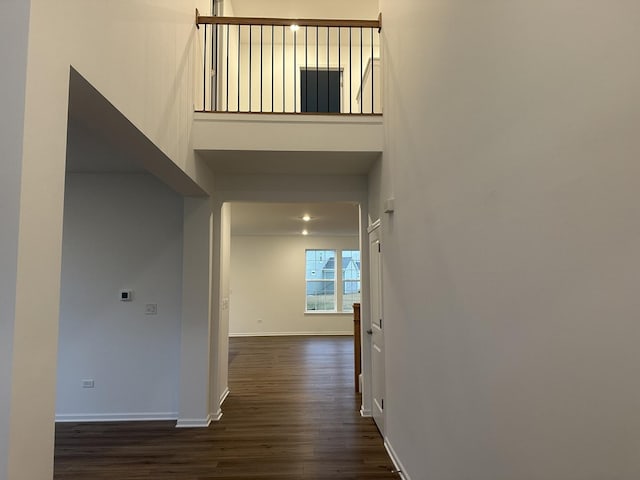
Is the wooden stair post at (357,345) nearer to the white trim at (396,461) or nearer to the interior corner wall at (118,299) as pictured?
the white trim at (396,461)

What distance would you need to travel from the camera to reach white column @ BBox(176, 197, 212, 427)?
3854 mm

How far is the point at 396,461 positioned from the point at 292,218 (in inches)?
203

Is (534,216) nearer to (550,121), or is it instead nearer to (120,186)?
(550,121)

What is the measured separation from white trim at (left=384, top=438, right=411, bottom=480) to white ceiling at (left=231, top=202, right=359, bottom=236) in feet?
9.72

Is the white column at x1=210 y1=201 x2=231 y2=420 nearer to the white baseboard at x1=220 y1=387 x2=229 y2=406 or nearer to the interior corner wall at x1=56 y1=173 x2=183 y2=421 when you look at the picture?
the white baseboard at x1=220 y1=387 x2=229 y2=406

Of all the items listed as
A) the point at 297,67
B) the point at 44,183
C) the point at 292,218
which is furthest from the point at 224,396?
the point at 297,67

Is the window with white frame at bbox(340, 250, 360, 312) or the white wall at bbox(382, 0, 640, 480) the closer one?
the white wall at bbox(382, 0, 640, 480)

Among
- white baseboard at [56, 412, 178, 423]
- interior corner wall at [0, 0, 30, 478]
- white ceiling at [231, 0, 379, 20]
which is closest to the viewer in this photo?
interior corner wall at [0, 0, 30, 478]

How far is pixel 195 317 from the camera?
12.9ft

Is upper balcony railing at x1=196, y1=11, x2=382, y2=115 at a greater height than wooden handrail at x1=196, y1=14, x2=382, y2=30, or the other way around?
upper balcony railing at x1=196, y1=11, x2=382, y2=115

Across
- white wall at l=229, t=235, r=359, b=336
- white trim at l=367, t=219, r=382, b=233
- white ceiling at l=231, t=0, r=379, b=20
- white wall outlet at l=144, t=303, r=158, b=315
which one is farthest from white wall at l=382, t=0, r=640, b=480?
white wall at l=229, t=235, r=359, b=336

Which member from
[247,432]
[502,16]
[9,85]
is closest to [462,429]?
[502,16]

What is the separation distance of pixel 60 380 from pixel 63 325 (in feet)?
1.87

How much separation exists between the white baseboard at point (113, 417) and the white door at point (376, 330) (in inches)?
83.1
